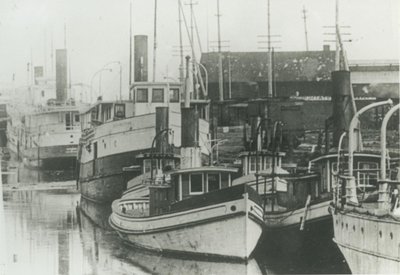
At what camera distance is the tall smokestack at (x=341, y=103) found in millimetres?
5824

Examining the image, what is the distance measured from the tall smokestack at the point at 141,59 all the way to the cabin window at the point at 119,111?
592 millimetres

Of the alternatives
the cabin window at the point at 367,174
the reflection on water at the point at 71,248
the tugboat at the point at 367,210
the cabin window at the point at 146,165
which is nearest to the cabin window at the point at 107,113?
the reflection on water at the point at 71,248

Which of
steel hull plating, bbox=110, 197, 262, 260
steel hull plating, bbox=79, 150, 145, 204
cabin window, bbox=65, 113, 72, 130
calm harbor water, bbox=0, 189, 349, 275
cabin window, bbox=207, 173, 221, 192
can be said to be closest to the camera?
calm harbor water, bbox=0, 189, 349, 275

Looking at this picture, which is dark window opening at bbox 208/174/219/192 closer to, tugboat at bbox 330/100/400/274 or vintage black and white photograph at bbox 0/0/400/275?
vintage black and white photograph at bbox 0/0/400/275

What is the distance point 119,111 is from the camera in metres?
7.61

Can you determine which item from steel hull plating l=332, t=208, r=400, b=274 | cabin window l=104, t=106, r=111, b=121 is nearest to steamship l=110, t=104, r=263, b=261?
steel hull plating l=332, t=208, r=400, b=274

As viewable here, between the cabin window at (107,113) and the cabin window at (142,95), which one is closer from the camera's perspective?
the cabin window at (142,95)

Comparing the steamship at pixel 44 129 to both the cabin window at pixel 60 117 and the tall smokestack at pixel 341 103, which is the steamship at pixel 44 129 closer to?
the cabin window at pixel 60 117

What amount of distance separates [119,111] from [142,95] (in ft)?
1.11

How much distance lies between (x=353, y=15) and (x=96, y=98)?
9.62ft

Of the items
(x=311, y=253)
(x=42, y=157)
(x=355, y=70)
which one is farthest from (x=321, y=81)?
(x=42, y=157)

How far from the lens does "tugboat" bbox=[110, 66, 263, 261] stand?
17.5 ft

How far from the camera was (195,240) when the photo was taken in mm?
5445

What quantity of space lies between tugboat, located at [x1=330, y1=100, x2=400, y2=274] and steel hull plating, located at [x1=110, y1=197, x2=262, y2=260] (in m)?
0.74
